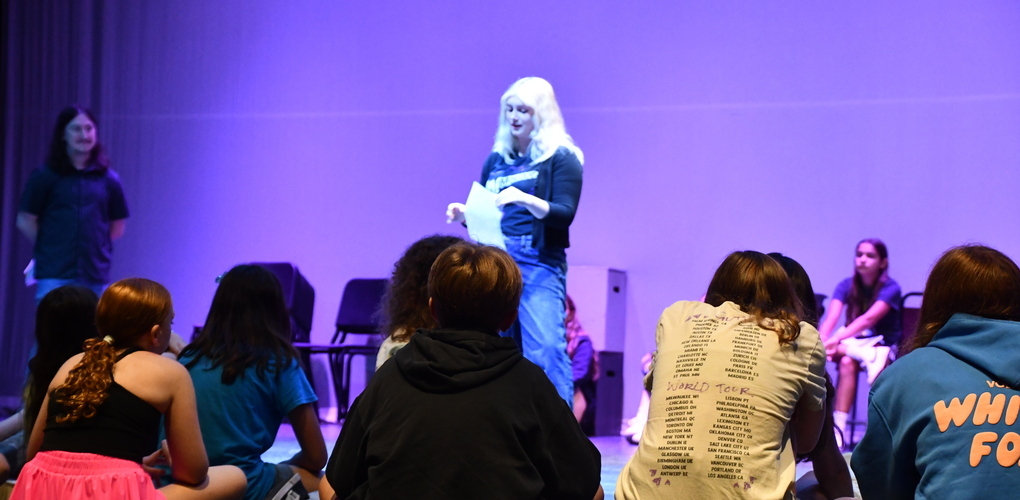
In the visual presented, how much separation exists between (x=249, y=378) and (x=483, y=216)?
1171mm

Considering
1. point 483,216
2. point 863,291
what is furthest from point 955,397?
point 863,291

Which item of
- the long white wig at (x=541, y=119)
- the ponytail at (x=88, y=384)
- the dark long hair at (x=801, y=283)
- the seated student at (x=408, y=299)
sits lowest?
the ponytail at (x=88, y=384)

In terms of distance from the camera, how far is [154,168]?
6.79 metres

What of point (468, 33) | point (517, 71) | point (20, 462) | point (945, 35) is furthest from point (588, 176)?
point (20, 462)

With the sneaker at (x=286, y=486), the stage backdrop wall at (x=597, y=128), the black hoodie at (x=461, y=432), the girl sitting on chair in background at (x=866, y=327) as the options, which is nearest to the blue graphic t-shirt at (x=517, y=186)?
the sneaker at (x=286, y=486)

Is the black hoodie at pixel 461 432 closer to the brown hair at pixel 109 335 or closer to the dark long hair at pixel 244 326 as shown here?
the brown hair at pixel 109 335

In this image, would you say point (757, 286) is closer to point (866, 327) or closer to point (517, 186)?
point (517, 186)

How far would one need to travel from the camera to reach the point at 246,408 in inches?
94.0

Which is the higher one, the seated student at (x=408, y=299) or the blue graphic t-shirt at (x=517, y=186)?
the blue graphic t-shirt at (x=517, y=186)

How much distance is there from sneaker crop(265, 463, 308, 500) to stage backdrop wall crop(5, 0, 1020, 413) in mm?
3491

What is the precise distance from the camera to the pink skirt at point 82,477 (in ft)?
6.23

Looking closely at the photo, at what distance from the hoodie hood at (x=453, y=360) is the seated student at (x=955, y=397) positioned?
62cm

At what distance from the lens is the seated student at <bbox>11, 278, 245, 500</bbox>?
6.24 feet

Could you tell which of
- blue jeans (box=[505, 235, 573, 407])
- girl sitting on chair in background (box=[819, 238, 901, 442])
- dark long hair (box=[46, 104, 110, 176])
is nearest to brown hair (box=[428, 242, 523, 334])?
blue jeans (box=[505, 235, 573, 407])
